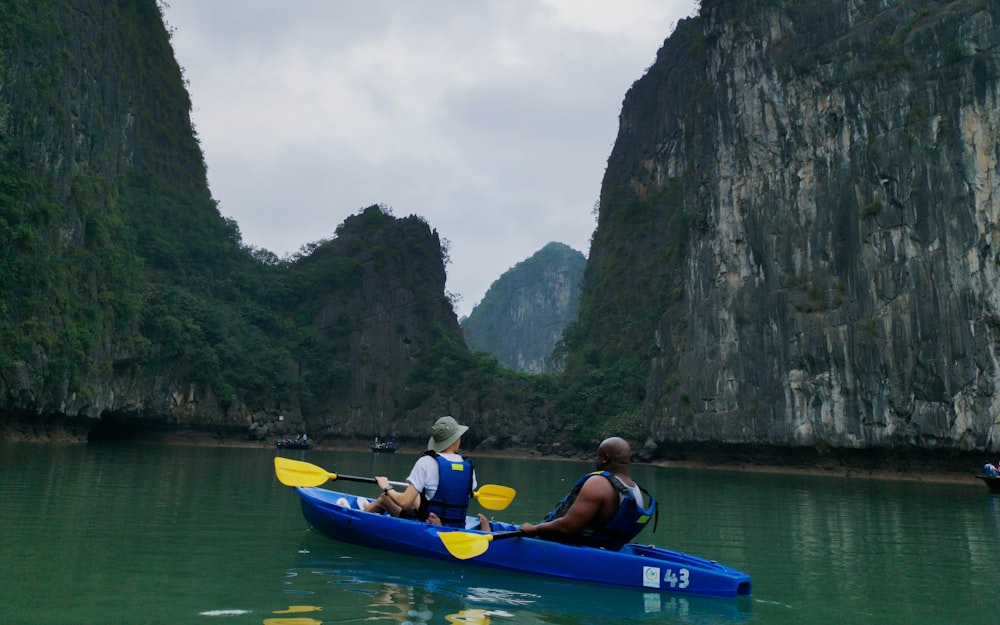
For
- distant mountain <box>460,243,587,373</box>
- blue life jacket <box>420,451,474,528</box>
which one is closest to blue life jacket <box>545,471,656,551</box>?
blue life jacket <box>420,451,474,528</box>

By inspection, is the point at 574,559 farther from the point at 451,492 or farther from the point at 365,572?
the point at 365,572

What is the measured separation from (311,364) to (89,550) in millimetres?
46836

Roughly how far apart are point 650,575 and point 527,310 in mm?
128015

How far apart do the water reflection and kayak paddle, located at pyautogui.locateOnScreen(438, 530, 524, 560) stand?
201 mm

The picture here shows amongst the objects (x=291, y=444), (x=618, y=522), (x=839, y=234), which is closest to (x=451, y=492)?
(x=618, y=522)

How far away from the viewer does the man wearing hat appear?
23.3ft

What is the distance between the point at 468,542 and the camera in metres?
6.57

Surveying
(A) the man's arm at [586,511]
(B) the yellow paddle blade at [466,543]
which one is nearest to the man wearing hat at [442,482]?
(B) the yellow paddle blade at [466,543]

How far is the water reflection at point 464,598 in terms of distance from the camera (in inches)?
200

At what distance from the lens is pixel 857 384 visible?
1164 inches

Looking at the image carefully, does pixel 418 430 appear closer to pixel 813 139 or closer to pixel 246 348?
pixel 246 348

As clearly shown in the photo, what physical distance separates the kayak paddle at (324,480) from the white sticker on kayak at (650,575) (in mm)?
2686

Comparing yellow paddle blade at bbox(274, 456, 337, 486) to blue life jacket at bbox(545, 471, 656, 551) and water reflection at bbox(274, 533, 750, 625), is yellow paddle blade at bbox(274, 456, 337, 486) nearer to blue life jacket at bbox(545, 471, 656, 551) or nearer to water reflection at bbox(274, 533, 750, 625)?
water reflection at bbox(274, 533, 750, 625)

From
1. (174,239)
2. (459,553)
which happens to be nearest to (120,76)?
(174,239)
